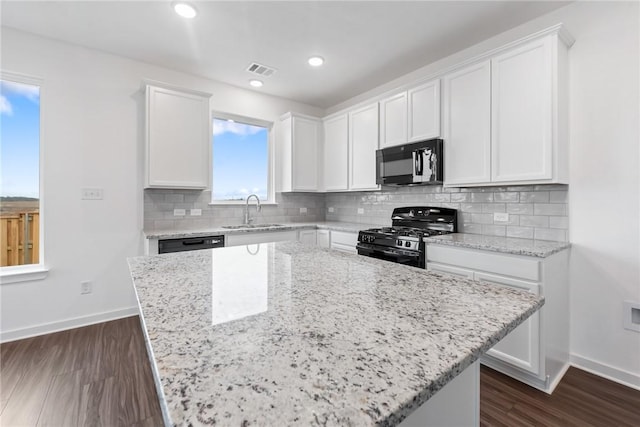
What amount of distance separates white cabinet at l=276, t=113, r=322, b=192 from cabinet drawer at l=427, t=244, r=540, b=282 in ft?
7.08

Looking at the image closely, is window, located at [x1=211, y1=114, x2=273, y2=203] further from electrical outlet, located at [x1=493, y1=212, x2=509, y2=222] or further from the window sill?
electrical outlet, located at [x1=493, y1=212, x2=509, y2=222]

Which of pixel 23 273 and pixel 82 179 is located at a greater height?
pixel 82 179

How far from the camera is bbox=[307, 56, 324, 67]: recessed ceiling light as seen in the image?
309cm

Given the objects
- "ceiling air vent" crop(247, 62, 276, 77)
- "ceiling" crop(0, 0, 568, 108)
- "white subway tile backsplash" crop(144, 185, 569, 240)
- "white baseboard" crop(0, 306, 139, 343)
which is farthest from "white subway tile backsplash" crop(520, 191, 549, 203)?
"white baseboard" crop(0, 306, 139, 343)

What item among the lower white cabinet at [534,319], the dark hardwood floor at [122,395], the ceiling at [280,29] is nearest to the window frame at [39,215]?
the ceiling at [280,29]

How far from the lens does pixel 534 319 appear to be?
1.88 meters

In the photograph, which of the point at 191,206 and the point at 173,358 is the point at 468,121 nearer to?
the point at 173,358

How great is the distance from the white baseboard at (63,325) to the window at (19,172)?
23.8 inches

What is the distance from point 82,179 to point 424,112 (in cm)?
342

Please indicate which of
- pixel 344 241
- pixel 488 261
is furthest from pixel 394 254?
pixel 344 241

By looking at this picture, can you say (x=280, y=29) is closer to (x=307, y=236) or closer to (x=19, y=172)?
(x=307, y=236)

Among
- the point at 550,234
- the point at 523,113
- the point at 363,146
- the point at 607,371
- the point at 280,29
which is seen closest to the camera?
the point at 607,371

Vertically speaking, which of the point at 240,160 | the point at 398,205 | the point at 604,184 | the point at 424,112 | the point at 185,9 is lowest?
the point at 398,205

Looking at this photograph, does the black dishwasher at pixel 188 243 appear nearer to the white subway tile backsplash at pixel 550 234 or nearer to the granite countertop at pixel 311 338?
the granite countertop at pixel 311 338
